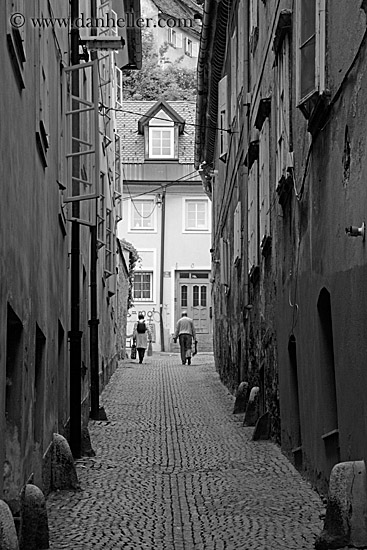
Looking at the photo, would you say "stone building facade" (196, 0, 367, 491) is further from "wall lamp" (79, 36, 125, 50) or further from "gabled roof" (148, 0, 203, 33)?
"gabled roof" (148, 0, 203, 33)

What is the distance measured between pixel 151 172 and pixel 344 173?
1613 inches

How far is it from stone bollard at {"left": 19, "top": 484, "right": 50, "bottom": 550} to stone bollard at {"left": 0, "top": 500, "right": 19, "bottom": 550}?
4.22ft

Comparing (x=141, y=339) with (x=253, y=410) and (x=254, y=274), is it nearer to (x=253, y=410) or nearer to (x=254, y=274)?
(x=254, y=274)

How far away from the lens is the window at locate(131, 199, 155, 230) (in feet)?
160

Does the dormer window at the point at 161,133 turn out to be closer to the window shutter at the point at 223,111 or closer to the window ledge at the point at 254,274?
the window shutter at the point at 223,111

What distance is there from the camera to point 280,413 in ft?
42.6

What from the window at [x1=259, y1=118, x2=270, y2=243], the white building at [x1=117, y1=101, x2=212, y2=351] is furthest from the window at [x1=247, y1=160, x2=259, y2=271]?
the white building at [x1=117, y1=101, x2=212, y2=351]

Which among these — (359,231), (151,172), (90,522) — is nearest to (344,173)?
(359,231)

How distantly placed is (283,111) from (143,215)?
3680 cm

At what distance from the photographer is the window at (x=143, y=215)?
4881cm

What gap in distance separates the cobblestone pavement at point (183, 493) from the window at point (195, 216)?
31.1 metres

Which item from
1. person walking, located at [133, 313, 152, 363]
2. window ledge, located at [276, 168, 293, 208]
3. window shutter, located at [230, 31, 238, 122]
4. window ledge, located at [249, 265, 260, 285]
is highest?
window shutter, located at [230, 31, 238, 122]

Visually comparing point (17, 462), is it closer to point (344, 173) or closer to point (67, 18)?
point (344, 173)

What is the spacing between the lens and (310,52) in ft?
31.8
